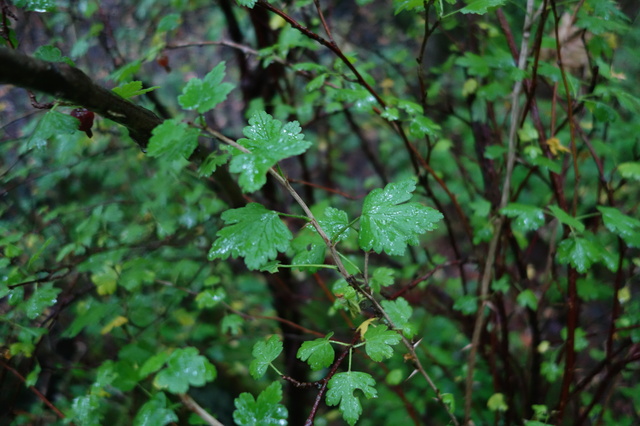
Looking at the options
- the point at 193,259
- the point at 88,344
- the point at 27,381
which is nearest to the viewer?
the point at 27,381

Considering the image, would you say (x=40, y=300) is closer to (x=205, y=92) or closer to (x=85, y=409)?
(x=85, y=409)

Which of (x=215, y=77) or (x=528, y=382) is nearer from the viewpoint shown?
(x=215, y=77)

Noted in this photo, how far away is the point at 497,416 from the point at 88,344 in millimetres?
2502

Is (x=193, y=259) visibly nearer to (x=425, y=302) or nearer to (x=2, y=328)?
(x=2, y=328)

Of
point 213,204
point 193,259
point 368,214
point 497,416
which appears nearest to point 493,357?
point 497,416

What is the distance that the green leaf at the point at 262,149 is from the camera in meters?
0.77

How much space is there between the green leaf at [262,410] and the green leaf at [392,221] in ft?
1.46

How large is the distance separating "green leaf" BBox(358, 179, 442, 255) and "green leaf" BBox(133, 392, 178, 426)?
2.14ft

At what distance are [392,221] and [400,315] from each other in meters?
0.32

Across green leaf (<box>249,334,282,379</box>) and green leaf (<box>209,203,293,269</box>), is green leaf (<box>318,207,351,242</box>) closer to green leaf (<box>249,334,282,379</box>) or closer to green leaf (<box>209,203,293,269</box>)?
green leaf (<box>209,203,293,269</box>)

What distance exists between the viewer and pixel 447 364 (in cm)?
231

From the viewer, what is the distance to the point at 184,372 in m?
0.97

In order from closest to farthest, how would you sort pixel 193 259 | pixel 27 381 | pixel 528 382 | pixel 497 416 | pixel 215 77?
pixel 215 77 → pixel 27 381 → pixel 497 416 → pixel 528 382 → pixel 193 259

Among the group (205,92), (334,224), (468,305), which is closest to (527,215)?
(468,305)
